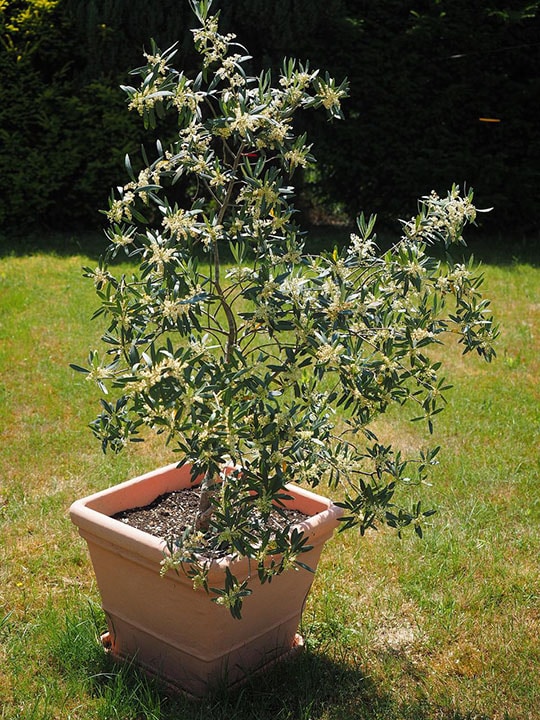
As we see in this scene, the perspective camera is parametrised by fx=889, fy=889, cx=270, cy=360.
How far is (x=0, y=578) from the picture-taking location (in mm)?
3178

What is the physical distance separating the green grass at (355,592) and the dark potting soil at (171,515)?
366 millimetres

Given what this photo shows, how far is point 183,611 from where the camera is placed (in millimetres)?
2514

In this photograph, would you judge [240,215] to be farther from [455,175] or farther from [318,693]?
[455,175]

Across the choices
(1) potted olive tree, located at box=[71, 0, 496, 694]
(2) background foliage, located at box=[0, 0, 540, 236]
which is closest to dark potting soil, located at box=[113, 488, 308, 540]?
(1) potted olive tree, located at box=[71, 0, 496, 694]

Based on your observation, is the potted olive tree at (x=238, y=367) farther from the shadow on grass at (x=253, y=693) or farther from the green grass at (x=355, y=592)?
the green grass at (x=355, y=592)

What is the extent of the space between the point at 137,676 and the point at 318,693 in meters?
0.53

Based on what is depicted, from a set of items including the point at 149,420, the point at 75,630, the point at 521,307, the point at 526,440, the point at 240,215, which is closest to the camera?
the point at 149,420

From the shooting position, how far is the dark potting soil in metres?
2.81

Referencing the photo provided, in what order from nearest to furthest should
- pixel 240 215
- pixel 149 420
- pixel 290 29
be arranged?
pixel 149 420 < pixel 240 215 < pixel 290 29

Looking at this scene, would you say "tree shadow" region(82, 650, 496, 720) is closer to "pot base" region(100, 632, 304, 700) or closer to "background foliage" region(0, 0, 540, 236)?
"pot base" region(100, 632, 304, 700)

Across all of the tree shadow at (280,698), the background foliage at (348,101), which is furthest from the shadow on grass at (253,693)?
the background foliage at (348,101)

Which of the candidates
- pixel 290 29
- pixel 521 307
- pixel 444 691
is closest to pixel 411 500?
pixel 444 691

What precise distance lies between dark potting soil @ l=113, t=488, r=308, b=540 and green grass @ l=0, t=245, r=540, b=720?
366 mm

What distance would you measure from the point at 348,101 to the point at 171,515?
6.39m
